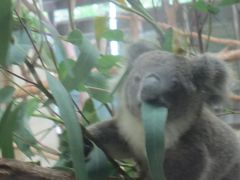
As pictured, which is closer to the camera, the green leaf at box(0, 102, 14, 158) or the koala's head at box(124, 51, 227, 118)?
the green leaf at box(0, 102, 14, 158)

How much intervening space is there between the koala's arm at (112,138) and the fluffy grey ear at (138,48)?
0.70 ft

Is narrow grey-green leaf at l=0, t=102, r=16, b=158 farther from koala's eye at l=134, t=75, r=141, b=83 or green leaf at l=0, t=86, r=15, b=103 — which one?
koala's eye at l=134, t=75, r=141, b=83

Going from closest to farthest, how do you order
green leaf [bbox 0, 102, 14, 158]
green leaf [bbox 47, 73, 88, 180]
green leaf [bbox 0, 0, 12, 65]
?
green leaf [bbox 0, 0, 12, 65] < green leaf [bbox 47, 73, 88, 180] < green leaf [bbox 0, 102, 14, 158]

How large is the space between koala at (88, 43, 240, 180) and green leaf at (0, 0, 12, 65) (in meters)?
0.43

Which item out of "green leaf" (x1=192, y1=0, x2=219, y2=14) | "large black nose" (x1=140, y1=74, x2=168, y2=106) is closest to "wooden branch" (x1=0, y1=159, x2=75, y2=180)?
"large black nose" (x1=140, y1=74, x2=168, y2=106)

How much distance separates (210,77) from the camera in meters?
1.30

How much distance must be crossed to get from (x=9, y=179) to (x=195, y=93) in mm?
605

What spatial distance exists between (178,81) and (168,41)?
13cm

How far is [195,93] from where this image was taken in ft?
4.37

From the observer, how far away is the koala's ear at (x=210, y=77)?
130 centimetres

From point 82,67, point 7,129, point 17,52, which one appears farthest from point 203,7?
point 7,129

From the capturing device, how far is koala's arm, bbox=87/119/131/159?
1441 mm

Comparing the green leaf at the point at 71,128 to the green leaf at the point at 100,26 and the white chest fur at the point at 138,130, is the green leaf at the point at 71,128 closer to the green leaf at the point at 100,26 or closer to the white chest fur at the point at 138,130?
the white chest fur at the point at 138,130

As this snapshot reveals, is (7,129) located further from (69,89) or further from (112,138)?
(112,138)
